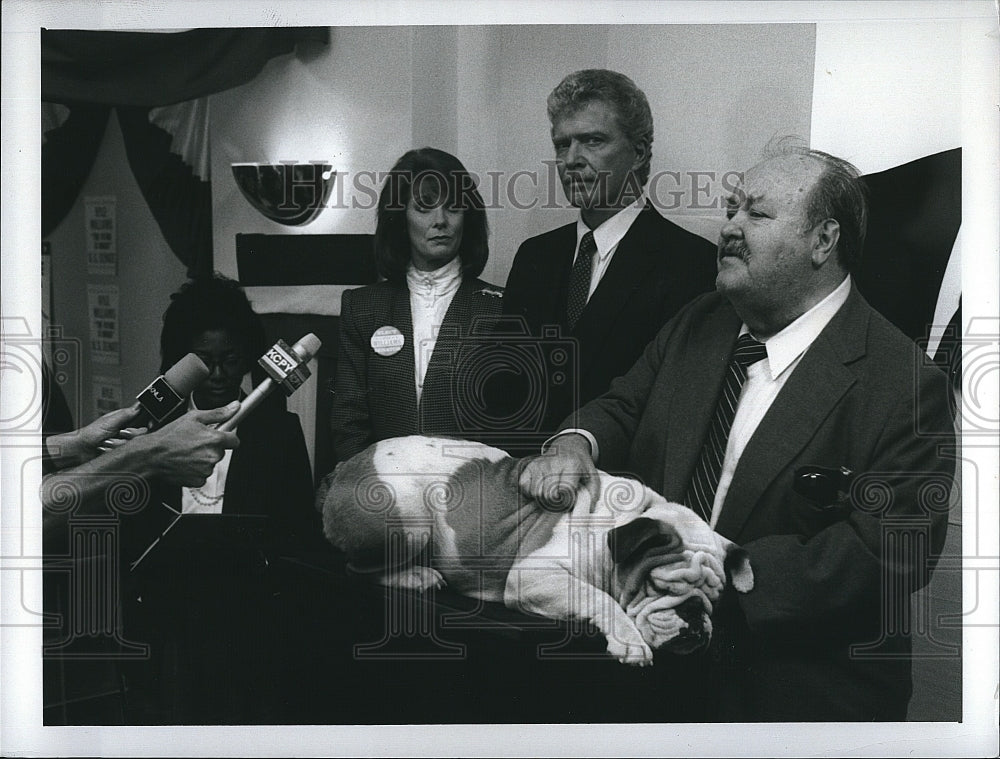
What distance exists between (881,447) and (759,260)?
0.60m

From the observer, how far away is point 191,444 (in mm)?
2830

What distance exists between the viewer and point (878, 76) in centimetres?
281

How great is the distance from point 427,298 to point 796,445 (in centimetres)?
108

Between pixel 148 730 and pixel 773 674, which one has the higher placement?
pixel 773 674

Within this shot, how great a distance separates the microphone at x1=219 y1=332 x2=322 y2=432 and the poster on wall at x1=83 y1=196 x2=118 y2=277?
0.50m

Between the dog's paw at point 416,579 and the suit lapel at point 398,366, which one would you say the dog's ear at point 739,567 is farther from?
the suit lapel at point 398,366

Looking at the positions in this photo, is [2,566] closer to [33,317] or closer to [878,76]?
[33,317]

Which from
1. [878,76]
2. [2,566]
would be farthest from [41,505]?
[878,76]

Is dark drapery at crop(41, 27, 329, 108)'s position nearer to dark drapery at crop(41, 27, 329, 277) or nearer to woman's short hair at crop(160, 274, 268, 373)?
dark drapery at crop(41, 27, 329, 277)

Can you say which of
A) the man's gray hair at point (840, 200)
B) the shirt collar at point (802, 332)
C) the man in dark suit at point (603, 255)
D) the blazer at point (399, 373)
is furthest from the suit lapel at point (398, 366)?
the man's gray hair at point (840, 200)

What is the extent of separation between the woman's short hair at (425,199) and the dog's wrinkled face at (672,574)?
851 mm

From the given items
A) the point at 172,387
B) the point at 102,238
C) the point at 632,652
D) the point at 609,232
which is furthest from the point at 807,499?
the point at 102,238

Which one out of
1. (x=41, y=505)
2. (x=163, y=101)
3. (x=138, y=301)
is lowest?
(x=41, y=505)

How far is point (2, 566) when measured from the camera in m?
2.88
